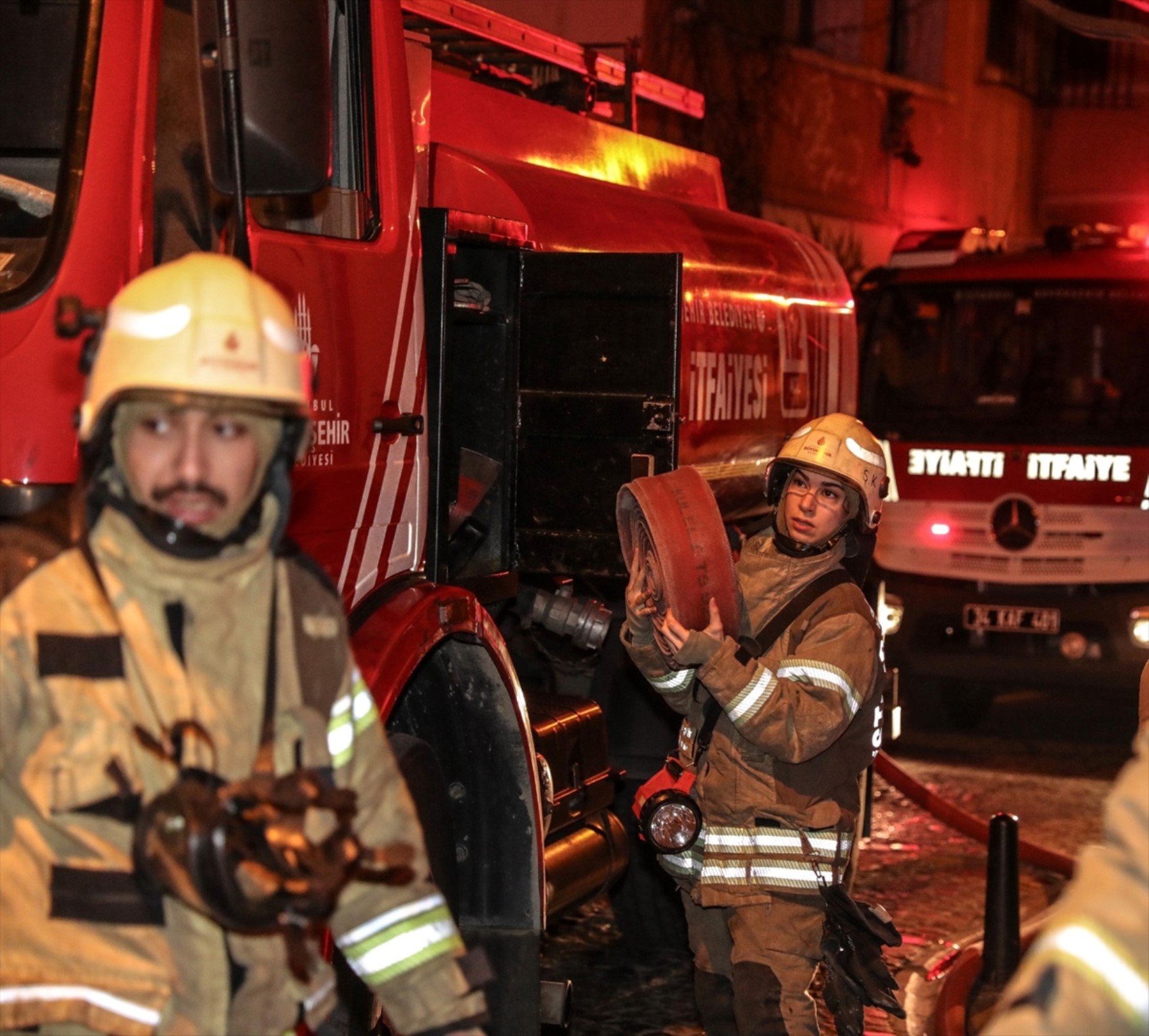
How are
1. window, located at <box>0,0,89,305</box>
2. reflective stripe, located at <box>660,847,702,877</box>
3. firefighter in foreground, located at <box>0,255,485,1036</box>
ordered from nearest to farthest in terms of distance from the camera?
firefighter in foreground, located at <box>0,255,485,1036</box> < window, located at <box>0,0,89,305</box> < reflective stripe, located at <box>660,847,702,877</box>

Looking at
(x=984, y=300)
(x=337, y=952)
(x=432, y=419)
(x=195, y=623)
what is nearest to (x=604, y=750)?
(x=432, y=419)

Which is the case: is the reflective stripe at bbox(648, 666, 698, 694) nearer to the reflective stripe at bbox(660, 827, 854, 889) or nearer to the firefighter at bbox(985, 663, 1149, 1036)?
the reflective stripe at bbox(660, 827, 854, 889)

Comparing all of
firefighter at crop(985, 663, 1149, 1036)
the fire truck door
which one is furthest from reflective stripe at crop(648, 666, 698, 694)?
firefighter at crop(985, 663, 1149, 1036)

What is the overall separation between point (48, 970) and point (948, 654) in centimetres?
836

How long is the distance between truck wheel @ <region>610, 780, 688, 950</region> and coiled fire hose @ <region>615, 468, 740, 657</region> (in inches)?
71.0

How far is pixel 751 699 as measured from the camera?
4062mm

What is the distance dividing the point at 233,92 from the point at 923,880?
206 inches

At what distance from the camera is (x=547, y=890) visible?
4473mm

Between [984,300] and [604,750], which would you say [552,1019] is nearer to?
[604,750]

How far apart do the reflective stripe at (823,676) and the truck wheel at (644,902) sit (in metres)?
1.87

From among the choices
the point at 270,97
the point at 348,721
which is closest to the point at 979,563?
the point at 270,97

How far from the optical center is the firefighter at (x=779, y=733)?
13.5 ft

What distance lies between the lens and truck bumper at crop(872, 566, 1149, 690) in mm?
9852

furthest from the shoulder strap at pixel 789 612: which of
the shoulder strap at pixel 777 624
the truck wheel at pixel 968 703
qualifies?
the truck wheel at pixel 968 703
